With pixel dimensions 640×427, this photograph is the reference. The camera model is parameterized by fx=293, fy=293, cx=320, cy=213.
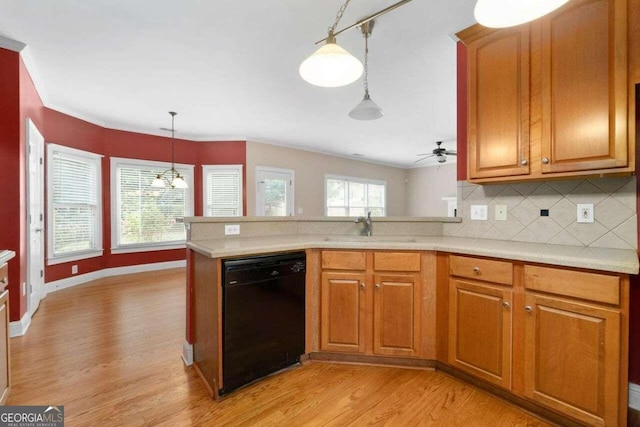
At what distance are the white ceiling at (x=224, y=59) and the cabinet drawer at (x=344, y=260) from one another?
1776 millimetres

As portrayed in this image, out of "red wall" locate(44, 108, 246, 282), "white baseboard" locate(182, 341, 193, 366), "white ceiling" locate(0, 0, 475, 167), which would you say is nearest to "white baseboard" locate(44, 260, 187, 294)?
"red wall" locate(44, 108, 246, 282)

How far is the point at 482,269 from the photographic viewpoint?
1.77 metres

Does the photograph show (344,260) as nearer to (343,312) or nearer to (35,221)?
(343,312)

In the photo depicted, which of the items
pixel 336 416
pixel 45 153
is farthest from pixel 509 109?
pixel 45 153

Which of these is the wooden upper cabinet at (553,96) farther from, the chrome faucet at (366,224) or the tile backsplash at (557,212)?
the chrome faucet at (366,224)

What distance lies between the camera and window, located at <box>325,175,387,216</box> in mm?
7684

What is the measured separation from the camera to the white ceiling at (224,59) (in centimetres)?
219

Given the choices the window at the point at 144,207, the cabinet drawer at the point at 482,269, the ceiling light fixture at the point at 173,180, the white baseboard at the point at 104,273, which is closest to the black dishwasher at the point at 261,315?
the cabinet drawer at the point at 482,269

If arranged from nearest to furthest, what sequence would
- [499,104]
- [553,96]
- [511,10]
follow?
[511,10]
[553,96]
[499,104]

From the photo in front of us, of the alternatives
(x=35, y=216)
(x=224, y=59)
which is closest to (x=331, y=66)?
(x=224, y=59)

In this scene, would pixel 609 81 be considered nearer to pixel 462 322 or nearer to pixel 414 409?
pixel 462 322

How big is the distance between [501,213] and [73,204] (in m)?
5.53

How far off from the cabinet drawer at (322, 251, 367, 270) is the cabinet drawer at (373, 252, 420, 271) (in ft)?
0.32

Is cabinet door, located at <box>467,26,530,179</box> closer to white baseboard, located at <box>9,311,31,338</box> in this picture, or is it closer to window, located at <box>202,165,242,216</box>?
white baseboard, located at <box>9,311,31,338</box>
